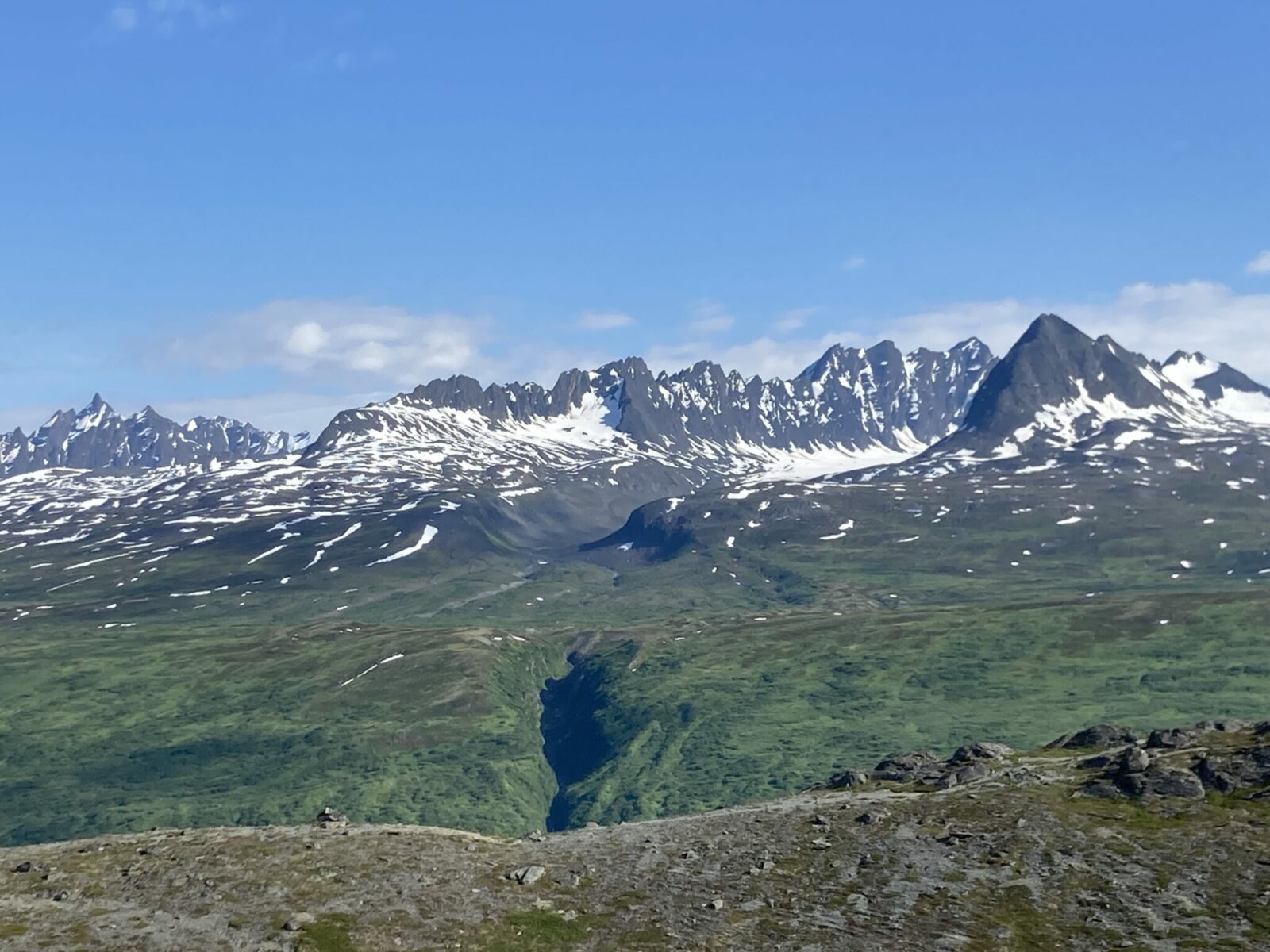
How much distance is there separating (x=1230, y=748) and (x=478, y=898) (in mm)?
56366

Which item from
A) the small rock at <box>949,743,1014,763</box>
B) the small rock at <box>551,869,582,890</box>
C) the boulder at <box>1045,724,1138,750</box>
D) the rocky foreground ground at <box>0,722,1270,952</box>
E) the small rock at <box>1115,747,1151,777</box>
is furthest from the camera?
the boulder at <box>1045,724,1138,750</box>

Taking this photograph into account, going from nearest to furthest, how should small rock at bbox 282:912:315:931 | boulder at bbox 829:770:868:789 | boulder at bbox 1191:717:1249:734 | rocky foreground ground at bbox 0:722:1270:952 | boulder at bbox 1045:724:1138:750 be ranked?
rocky foreground ground at bbox 0:722:1270:952
small rock at bbox 282:912:315:931
boulder at bbox 1191:717:1249:734
boulder at bbox 829:770:868:789
boulder at bbox 1045:724:1138:750

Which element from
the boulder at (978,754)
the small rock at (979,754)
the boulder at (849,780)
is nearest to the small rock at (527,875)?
the boulder at (849,780)

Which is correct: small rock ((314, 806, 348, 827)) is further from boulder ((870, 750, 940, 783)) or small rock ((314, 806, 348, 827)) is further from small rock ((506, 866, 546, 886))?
boulder ((870, 750, 940, 783))

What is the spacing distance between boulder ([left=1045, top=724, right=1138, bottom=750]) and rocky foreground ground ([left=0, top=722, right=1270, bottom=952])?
2095 centimetres

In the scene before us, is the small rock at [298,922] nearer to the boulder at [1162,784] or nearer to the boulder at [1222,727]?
the boulder at [1162,784]

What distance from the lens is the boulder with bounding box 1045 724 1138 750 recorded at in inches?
4274

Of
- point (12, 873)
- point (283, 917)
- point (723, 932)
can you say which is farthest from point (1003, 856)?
point (12, 873)

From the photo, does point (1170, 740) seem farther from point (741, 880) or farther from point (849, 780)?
point (741, 880)

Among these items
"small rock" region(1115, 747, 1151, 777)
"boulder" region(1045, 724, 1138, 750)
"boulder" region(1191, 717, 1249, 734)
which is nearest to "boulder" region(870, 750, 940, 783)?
"boulder" region(1045, 724, 1138, 750)

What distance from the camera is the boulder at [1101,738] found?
108562 millimetres

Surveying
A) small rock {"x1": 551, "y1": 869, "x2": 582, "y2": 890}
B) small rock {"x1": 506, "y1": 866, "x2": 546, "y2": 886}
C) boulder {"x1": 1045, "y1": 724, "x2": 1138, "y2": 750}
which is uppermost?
small rock {"x1": 506, "y1": 866, "x2": 546, "y2": 886}

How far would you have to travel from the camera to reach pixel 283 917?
62.2m

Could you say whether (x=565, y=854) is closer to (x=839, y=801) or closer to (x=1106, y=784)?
(x=839, y=801)
